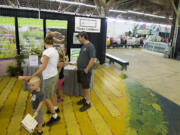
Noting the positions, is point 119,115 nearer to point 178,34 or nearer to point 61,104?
point 61,104

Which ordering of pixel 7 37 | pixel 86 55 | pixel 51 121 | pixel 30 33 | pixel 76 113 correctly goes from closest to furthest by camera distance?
pixel 51 121
pixel 86 55
pixel 76 113
pixel 7 37
pixel 30 33

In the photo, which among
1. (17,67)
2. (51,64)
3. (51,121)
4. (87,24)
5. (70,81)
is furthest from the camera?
(87,24)

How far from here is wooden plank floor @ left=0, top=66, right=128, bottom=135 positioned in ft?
7.37

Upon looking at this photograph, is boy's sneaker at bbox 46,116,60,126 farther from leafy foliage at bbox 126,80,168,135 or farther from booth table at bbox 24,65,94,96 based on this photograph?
leafy foliage at bbox 126,80,168,135

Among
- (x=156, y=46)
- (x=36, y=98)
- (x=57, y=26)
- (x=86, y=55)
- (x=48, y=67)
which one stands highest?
(x=57, y=26)

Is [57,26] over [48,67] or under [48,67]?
over

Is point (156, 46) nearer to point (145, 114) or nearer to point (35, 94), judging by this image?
point (145, 114)

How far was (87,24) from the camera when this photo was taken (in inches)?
212

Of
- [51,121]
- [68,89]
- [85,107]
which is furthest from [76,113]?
[68,89]

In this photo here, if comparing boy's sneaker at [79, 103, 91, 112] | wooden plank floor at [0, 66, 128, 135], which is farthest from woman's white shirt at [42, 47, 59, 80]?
boy's sneaker at [79, 103, 91, 112]

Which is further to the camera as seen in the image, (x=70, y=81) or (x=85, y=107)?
(x=70, y=81)

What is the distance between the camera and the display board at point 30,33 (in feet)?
→ 14.0

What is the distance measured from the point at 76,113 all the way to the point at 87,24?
369 centimetres

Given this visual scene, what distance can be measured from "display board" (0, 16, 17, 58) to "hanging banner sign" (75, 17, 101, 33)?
208 cm
